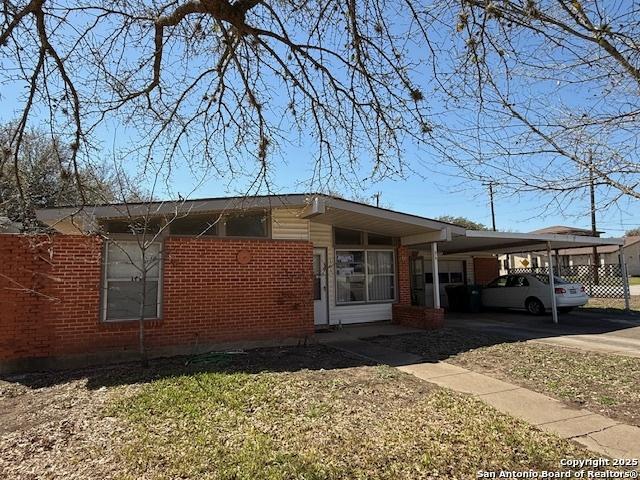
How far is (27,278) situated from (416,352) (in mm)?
7147

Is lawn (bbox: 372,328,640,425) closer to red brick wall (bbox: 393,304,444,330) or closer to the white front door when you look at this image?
red brick wall (bbox: 393,304,444,330)

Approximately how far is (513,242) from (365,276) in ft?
18.9

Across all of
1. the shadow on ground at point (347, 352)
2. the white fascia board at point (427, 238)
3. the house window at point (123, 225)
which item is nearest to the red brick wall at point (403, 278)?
the white fascia board at point (427, 238)

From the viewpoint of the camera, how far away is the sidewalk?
421 cm

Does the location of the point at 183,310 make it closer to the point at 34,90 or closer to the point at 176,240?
the point at 176,240

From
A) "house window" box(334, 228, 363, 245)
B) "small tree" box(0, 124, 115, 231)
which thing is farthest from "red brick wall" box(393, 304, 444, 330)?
"small tree" box(0, 124, 115, 231)

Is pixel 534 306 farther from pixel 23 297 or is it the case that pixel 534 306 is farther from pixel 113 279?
pixel 23 297

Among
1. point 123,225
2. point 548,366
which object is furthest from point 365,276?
point 123,225

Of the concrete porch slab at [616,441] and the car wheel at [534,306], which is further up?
the car wheel at [534,306]

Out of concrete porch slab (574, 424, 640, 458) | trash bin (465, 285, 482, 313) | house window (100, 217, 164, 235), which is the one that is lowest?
concrete porch slab (574, 424, 640, 458)

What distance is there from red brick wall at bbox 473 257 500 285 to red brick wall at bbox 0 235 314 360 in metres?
11.7

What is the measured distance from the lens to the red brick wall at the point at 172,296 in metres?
7.41

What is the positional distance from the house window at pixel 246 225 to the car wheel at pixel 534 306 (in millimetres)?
10949

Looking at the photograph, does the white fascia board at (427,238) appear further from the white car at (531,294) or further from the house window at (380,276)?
the white car at (531,294)
